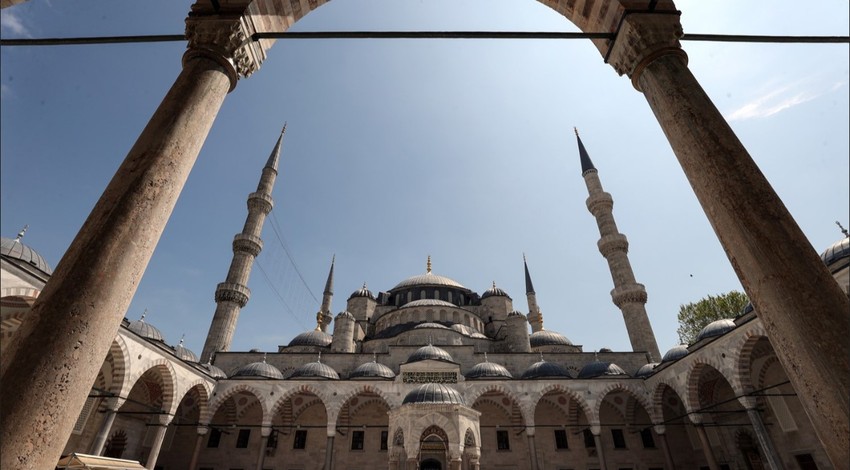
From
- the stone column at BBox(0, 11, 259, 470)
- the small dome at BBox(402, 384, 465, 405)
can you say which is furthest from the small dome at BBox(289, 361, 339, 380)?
the stone column at BBox(0, 11, 259, 470)

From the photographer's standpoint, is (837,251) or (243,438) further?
(243,438)

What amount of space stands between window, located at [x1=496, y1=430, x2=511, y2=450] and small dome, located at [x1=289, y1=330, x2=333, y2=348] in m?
12.5

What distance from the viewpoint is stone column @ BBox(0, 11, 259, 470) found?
6.61 feet

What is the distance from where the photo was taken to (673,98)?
3.68 meters

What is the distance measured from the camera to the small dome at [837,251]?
12945 millimetres

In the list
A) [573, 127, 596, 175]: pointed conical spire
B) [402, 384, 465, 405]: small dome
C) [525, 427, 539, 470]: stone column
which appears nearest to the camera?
[402, 384, 465, 405]: small dome

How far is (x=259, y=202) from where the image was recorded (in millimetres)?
27047

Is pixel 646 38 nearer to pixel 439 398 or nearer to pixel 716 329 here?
pixel 439 398

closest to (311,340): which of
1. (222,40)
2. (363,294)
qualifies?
(363,294)

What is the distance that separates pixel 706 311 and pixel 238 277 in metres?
32.1

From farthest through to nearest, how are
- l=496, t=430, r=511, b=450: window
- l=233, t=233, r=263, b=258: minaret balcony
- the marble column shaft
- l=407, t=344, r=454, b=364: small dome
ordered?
l=233, t=233, r=263, b=258: minaret balcony → l=407, t=344, r=454, b=364: small dome → l=496, t=430, r=511, b=450: window → the marble column shaft

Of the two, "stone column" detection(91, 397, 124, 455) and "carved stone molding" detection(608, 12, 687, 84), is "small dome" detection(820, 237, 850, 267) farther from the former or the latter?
"stone column" detection(91, 397, 124, 455)

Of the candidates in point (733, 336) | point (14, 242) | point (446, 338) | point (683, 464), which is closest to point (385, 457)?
point (446, 338)

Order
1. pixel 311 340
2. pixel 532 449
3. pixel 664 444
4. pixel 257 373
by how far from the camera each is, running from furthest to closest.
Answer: pixel 311 340, pixel 257 373, pixel 664 444, pixel 532 449
